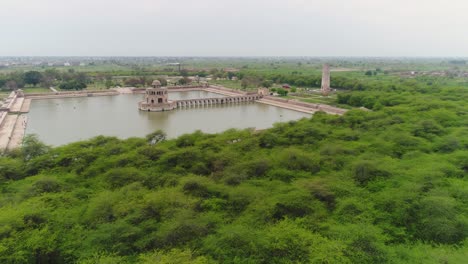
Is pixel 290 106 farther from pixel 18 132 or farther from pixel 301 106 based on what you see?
pixel 18 132

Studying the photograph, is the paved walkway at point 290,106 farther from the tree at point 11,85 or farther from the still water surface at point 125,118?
the tree at point 11,85

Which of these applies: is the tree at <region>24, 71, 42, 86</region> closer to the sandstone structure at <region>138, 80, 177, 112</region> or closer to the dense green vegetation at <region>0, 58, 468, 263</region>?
the sandstone structure at <region>138, 80, 177, 112</region>

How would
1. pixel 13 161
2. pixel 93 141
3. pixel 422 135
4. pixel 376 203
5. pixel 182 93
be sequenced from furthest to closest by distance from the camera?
pixel 182 93 < pixel 422 135 < pixel 93 141 < pixel 13 161 < pixel 376 203

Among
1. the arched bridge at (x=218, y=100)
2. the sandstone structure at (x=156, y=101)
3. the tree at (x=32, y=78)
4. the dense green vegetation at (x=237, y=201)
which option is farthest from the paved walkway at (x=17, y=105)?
the dense green vegetation at (x=237, y=201)

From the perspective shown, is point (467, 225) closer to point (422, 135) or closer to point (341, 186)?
point (341, 186)

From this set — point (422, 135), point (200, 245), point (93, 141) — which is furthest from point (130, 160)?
point (422, 135)

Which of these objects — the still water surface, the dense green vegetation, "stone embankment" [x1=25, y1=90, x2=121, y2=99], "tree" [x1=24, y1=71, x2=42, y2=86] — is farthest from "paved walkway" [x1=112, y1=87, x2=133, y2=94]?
the dense green vegetation
